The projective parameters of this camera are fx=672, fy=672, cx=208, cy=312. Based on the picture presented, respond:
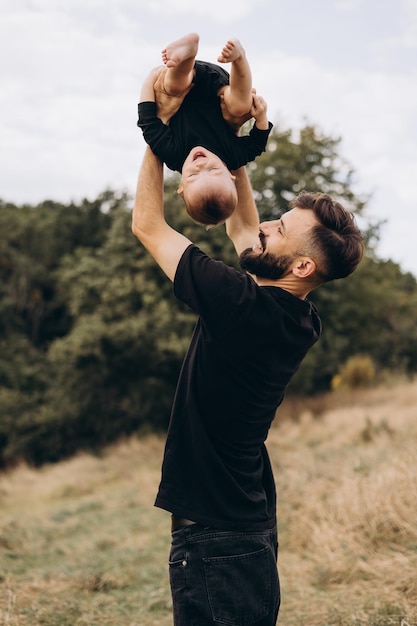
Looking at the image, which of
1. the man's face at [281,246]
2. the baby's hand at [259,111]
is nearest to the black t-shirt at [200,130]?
the baby's hand at [259,111]

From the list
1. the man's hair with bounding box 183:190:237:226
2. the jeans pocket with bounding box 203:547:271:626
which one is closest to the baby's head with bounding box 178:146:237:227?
the man's hair with bounding box 183:190:237:226

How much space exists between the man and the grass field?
5.37 feet

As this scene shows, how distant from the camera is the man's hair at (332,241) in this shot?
2.62 meters

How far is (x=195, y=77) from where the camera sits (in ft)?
10.5

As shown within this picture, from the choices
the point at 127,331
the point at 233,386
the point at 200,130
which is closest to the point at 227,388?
the point at 233,386

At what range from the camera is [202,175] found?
286 cm

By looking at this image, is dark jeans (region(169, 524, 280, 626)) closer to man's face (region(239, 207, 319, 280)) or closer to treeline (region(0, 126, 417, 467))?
man's face (region(239, 207, 319, 280))

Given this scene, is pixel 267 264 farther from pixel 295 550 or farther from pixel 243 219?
pixel 295 550

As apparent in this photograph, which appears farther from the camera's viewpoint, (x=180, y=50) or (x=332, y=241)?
(x=180, y=50)

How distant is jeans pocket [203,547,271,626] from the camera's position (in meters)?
2.48

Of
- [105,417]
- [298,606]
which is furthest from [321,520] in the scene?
[105,417]

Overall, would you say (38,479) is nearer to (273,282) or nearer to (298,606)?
(298,606)

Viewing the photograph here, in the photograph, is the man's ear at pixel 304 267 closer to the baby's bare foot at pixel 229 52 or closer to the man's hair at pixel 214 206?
the man's hair at pixel 214 206

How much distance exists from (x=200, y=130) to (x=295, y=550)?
4739 mm
